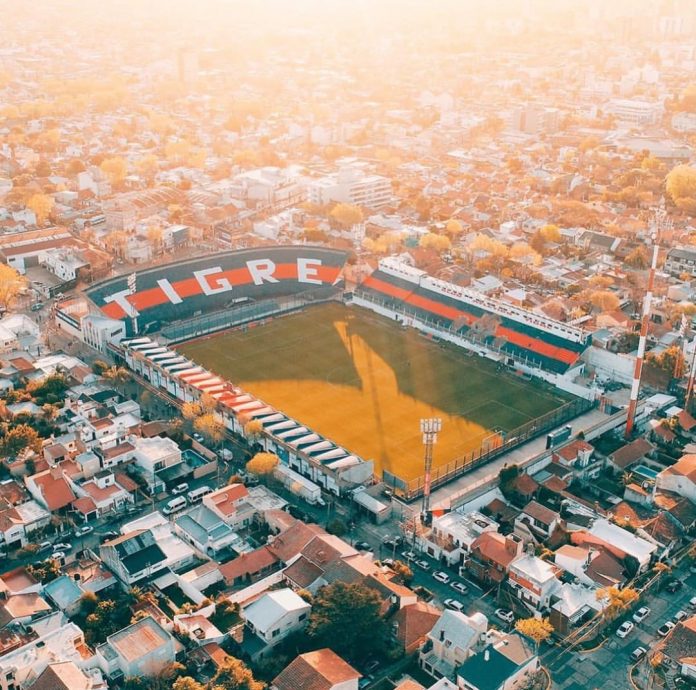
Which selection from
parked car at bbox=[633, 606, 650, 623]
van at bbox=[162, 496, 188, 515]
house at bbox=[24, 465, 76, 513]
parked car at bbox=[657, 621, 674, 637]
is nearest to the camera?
parked car at bbox=[657, 621, 674, 637]

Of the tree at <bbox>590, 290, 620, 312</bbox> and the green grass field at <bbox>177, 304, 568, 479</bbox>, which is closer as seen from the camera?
the green grass field at <bbox>177, 304, 568, 479</bbox>

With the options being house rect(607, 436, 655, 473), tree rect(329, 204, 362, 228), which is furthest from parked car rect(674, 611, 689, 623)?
tree rect(329, 204, 362, 228)

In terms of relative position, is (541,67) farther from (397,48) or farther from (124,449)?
(124,449)

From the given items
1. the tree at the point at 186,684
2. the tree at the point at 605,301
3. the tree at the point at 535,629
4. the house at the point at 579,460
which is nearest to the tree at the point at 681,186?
the tree at the point at 605,301

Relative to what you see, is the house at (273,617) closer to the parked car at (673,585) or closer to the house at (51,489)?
the house at (51,489)

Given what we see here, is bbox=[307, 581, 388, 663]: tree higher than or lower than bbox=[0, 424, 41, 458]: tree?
lower

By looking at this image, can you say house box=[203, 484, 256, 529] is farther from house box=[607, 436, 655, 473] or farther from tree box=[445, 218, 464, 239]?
tree box=[445, 218, 464, 239]

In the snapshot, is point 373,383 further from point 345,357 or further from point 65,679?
point 65,679
